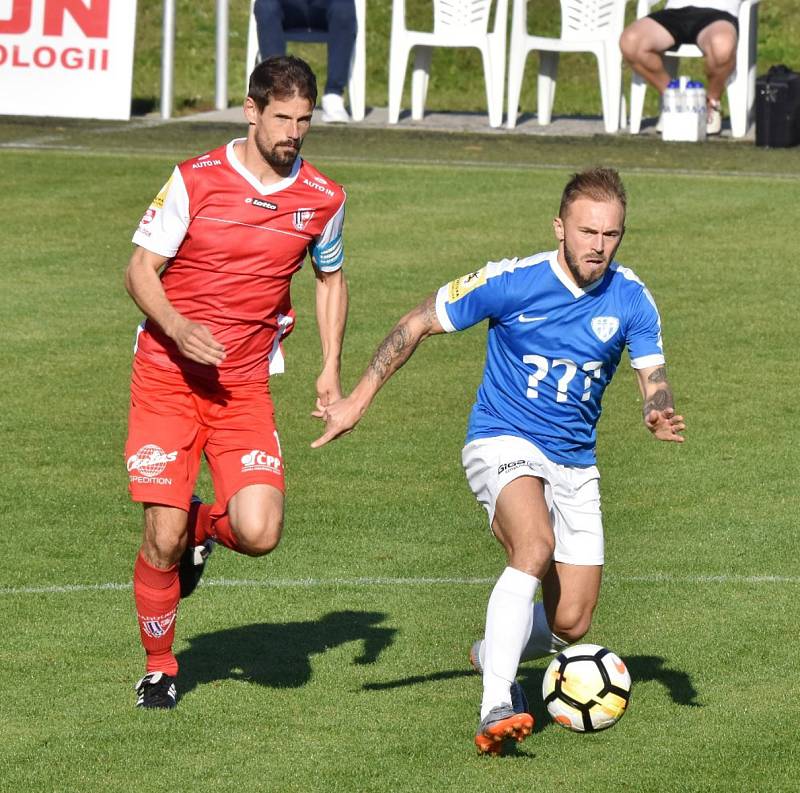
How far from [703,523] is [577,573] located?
2.79 m

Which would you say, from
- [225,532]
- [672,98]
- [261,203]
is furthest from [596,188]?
[672,98]

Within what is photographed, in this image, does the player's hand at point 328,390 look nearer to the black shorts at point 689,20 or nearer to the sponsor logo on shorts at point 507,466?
the sponsor logo on shorts at point 507,466

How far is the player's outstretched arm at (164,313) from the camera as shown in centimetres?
657

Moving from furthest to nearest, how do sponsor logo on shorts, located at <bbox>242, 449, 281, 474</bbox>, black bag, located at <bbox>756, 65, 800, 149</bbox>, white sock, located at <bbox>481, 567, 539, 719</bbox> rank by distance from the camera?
1. black bag, located at <bbox>756, 65, 800, 149</bbox>
2. sponsor logo on shorts, located at <bbox>242, 449, 281, 474</bbox>
3. white sock, located at <bbox>481, 567, 539, 719</bbox>

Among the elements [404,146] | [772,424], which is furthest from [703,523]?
[404,146]

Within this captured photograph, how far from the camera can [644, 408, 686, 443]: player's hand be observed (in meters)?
6.45

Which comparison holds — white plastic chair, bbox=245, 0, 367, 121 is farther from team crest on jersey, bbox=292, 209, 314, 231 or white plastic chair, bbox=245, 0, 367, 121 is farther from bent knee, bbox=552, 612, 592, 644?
bent knee, bbox=552, 612, 592, 644

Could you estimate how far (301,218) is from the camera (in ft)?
23.4

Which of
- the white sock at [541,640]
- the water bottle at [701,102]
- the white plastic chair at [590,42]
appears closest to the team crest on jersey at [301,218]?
the white sock at [541,640]

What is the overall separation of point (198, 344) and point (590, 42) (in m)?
14.6

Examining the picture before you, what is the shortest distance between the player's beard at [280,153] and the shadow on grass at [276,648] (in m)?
2.01

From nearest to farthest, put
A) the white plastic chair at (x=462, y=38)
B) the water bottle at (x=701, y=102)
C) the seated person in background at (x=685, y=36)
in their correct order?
the seated person in background at (x=685, y=36), the water bottle at (x=701, y=102), the white plastic chair at (x=462, y=38)

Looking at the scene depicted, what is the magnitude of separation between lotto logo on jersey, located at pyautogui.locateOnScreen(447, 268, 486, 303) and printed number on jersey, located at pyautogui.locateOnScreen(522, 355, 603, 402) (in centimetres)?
32

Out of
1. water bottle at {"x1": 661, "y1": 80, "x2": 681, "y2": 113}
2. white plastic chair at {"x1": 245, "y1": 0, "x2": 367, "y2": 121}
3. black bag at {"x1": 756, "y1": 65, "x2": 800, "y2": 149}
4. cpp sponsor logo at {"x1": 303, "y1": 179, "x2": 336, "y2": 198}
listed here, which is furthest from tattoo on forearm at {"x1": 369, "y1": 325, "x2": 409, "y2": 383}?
white plastic chair at {"x1": 245, "y1": 0, "x2": 367, "y2": 121}
